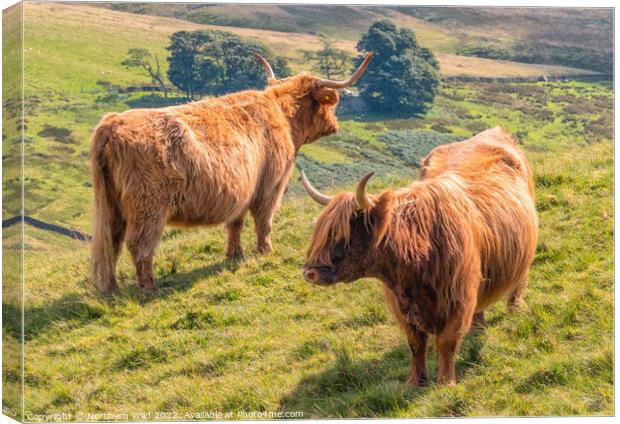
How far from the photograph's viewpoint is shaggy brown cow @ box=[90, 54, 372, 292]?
9.56 meters

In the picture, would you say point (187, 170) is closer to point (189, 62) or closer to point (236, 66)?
point (189, 62)

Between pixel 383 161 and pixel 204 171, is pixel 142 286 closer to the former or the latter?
pixel 204 171

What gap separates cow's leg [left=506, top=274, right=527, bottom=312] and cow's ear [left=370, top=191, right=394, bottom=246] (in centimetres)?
198

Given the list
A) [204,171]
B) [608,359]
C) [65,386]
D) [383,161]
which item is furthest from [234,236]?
[608,359]

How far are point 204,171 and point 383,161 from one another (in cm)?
254

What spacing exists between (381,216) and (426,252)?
1.33ft

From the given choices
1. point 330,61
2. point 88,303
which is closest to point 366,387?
point 88,303

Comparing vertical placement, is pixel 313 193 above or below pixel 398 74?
below

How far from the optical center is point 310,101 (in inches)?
466

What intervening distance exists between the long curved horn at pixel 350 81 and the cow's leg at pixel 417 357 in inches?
140

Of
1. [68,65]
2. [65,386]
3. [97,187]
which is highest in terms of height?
[68,65]

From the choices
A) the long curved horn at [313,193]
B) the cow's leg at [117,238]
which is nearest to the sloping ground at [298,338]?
the cow's leg at [117,238]

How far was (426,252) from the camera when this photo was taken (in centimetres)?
693

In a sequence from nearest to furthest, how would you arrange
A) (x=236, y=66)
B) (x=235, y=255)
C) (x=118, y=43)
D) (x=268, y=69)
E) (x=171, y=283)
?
(x=171, y=283) → (x=118, y=43) → (x=235, y=255) → (x=268, y=69) → (x=236, y=66)
